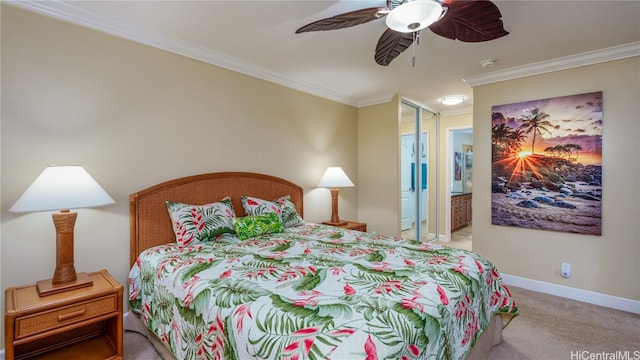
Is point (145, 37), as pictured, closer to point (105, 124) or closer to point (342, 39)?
point (105, 124)

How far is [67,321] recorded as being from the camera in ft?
5.60

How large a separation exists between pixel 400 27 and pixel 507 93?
245 cm

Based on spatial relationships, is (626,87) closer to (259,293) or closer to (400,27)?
(400,27)

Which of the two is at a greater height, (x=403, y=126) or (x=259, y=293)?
(x=403, y=126)

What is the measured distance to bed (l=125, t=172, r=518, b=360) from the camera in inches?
44.9

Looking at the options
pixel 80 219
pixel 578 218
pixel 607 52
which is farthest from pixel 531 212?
pixel 80 219

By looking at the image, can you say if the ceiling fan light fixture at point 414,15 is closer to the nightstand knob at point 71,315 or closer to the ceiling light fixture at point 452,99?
the nightstand knob at point 71,315

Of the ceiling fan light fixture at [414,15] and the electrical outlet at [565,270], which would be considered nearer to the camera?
→ the ceiling fan light fixture at [414,15]

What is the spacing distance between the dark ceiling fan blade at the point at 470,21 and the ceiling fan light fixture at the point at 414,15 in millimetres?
101

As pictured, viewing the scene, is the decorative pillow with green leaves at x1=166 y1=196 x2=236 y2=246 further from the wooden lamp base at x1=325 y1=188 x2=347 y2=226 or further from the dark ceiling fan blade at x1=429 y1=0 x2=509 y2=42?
the dark ceiling fan blade at x1=429 y1=0 x2=509 y2=42

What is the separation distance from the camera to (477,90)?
3.62m

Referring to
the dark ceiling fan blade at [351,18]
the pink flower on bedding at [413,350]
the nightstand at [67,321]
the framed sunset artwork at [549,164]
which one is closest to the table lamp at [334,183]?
the framed sunset artwork at [549,164]

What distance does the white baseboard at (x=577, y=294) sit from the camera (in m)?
2.75

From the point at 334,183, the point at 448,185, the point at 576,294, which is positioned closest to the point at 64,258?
the point at 334,183
